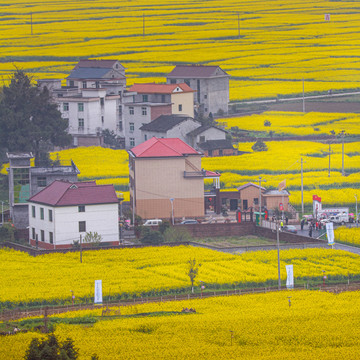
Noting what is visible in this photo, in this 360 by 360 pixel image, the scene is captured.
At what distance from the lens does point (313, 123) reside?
83250mm

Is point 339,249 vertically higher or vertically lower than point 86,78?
lower

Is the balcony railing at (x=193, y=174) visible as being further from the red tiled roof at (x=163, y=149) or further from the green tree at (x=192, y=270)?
the green tree at (x=192, y=270)

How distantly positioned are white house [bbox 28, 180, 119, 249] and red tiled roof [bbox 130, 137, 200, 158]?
5.21 m

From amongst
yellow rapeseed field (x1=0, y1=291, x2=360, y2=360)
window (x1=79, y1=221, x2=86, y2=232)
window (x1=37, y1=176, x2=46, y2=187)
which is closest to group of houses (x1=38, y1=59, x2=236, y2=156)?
window (x1=37, y1=176, x2=46, y2=187)

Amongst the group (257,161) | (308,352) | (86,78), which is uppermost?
(86,78)

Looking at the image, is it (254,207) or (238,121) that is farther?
(238,121)

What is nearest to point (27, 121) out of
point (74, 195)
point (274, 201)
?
point (74, 195)

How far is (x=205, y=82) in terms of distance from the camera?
8800cm

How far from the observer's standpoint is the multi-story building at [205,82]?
87.8 m

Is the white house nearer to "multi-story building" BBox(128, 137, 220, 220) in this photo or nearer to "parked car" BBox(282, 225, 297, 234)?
"multi-story building" BBox(128, 137, 220, 220)

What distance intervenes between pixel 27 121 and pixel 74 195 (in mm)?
13265

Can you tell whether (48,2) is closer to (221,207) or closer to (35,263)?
(221,207)

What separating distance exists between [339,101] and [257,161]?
2633 centimetres

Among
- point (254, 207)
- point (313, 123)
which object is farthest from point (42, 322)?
point (313, 123)
